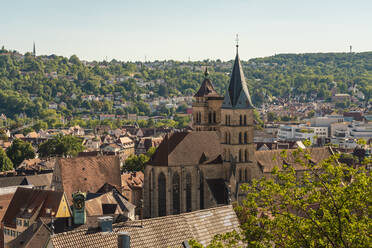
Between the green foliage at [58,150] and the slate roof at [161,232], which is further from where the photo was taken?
the green foliage at [58,150]

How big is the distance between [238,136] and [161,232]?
34434mm

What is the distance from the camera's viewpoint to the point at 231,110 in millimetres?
62156

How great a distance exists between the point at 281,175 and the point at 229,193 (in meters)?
37.6

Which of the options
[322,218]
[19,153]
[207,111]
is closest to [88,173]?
[207,111]

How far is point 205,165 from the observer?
204 feet

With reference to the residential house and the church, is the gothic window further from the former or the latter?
the residential house

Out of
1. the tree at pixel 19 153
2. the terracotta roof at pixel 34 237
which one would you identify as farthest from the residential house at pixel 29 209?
the tree at pixel 19 153

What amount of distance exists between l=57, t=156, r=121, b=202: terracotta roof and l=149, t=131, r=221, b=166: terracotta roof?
12.4 metres

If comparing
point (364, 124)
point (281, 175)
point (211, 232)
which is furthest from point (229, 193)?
point (364, 124)

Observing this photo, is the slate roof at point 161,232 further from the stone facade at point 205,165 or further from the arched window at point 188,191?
the arched window at point 188,191

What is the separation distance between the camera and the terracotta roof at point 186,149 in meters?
61.4

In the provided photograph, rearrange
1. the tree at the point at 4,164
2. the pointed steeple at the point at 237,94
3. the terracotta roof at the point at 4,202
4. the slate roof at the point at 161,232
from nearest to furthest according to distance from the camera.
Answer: the slate roof at the point at 161,232 → the terracotta roof at the point at 4,202 → the pointed steeple at the point at 237,94 → the tree at the point at 4,164

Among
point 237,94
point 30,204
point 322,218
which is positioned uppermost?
point 237,94

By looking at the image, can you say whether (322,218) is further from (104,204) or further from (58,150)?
(58,150)
